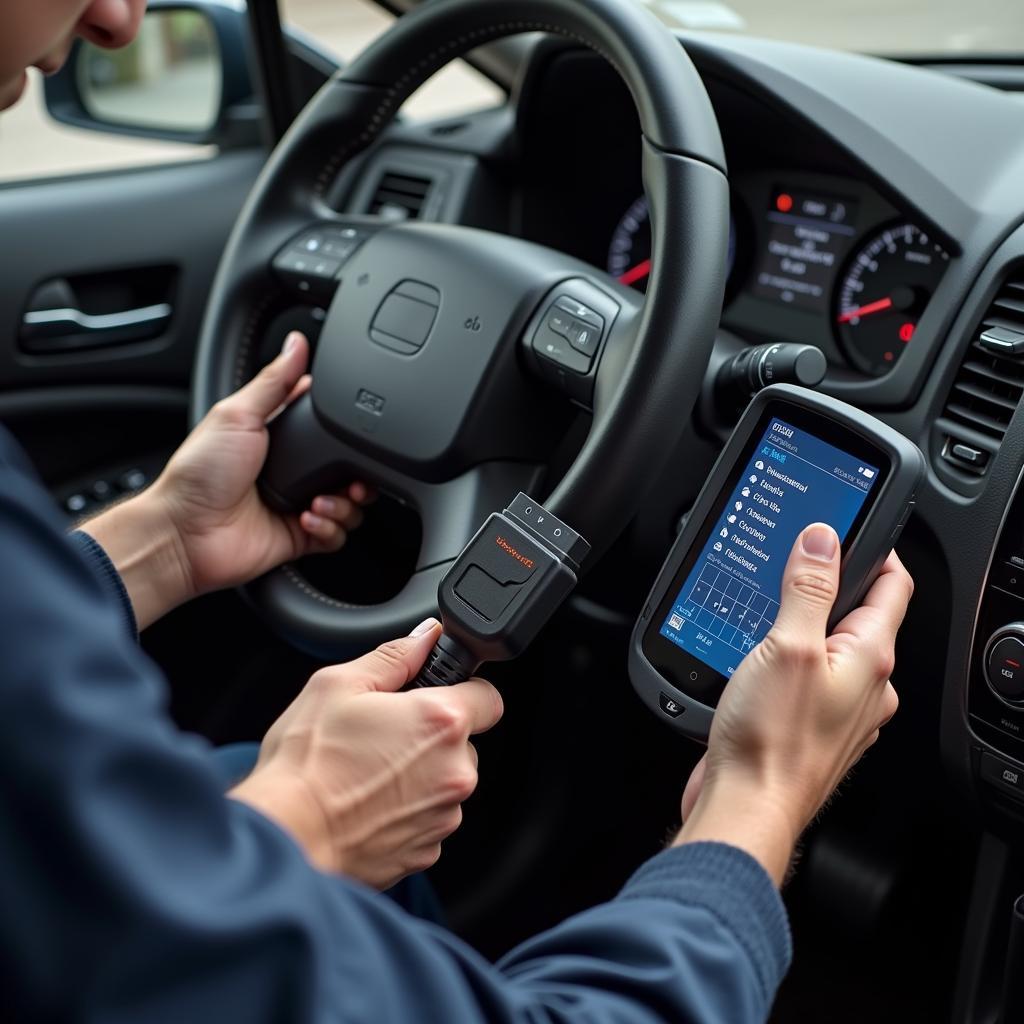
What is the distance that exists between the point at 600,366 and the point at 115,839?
1.97ft

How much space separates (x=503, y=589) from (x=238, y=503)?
0.40 m

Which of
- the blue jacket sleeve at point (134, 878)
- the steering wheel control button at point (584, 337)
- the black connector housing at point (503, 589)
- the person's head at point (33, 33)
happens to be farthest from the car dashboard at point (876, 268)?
the blue jacket sleeve at point (134, 878)

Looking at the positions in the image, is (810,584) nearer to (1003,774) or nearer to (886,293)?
(1003,774)

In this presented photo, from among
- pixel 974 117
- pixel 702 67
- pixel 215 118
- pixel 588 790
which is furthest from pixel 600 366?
pixel 215 118

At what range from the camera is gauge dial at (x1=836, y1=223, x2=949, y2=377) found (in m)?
1.20

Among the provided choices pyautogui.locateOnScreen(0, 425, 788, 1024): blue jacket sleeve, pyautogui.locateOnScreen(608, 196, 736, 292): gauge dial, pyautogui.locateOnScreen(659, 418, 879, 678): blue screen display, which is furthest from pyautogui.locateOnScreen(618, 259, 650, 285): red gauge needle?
pyautogui.locateOnScreen(0, 425, 788, 1024): blue jacket sleeve

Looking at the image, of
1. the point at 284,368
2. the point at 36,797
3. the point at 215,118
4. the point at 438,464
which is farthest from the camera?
the point at 215,118

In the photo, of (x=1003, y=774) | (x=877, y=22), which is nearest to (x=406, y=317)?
(x=1003, y=774)

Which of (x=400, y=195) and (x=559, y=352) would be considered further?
(x=400, y=195)

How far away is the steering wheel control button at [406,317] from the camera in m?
1.11

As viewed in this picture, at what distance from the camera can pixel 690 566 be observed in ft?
3.10

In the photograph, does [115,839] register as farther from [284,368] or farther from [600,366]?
[284,368]

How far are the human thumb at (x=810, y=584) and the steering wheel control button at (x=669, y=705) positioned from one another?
127 millimetres

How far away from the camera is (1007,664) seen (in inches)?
38.5
